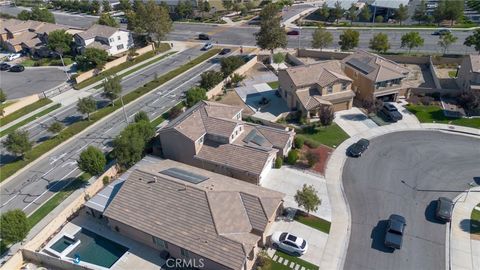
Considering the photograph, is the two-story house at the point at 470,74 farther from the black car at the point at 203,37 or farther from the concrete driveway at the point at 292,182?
the black car at the point at 203,37

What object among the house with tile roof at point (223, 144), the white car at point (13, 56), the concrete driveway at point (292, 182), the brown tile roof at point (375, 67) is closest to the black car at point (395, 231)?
the concrete driveway at point (292, 182)

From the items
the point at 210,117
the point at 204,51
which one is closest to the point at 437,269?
the point at 210,117

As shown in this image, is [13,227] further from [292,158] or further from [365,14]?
[365,14]

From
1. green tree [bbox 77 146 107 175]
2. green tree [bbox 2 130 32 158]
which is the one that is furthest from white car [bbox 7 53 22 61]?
green tree [bbox 77 146 107 175]

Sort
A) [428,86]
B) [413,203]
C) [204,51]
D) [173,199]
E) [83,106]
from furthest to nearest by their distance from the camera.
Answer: [204,51]
[428,86]
[83,106]
[413,203]
[173,199]

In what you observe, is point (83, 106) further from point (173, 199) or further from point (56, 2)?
point (56, 2)

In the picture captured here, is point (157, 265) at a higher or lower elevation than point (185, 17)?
lower

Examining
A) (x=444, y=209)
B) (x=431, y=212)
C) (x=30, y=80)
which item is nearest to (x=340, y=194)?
(x=431, y=212)
